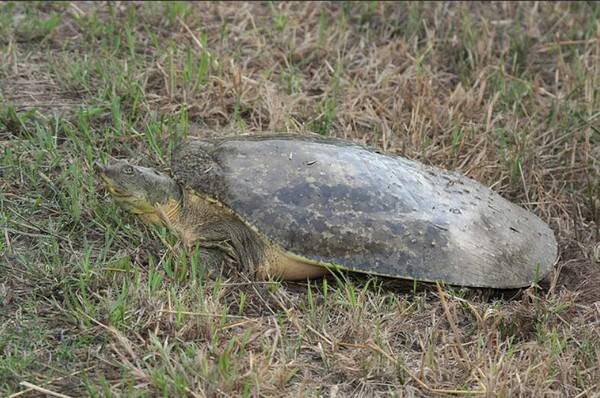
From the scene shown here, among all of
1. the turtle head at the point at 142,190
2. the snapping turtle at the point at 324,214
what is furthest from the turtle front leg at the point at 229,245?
the turtle head at the point at 142,190

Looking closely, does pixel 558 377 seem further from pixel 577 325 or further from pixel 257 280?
pixel 257 280

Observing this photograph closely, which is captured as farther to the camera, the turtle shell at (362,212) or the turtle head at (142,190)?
the turtle head at (142,190)

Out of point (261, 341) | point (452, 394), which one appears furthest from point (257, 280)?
point (452, 394)

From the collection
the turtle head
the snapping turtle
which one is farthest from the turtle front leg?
the turtle head

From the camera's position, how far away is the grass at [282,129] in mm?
3084

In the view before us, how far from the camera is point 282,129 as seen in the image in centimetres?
456

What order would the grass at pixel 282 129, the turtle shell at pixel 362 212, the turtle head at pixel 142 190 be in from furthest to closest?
1. the turtle head at pixel 142 190
2. the turtle shell at pixel 362 212
3. the grass at pixel 282 129

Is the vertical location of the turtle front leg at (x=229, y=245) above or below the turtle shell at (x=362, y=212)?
below

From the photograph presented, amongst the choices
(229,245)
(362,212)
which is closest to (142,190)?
(229,245)

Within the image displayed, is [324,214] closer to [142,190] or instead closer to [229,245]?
[229,245]

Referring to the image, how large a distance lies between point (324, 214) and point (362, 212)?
5.5 inches

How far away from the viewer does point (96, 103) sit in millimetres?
4523

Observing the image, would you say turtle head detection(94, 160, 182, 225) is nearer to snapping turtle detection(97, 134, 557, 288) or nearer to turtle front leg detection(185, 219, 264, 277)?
snapping turtle detection(97, 134, 557, 288)

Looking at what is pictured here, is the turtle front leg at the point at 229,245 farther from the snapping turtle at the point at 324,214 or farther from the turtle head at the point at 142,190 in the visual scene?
the turtle head at the point at 142,190
